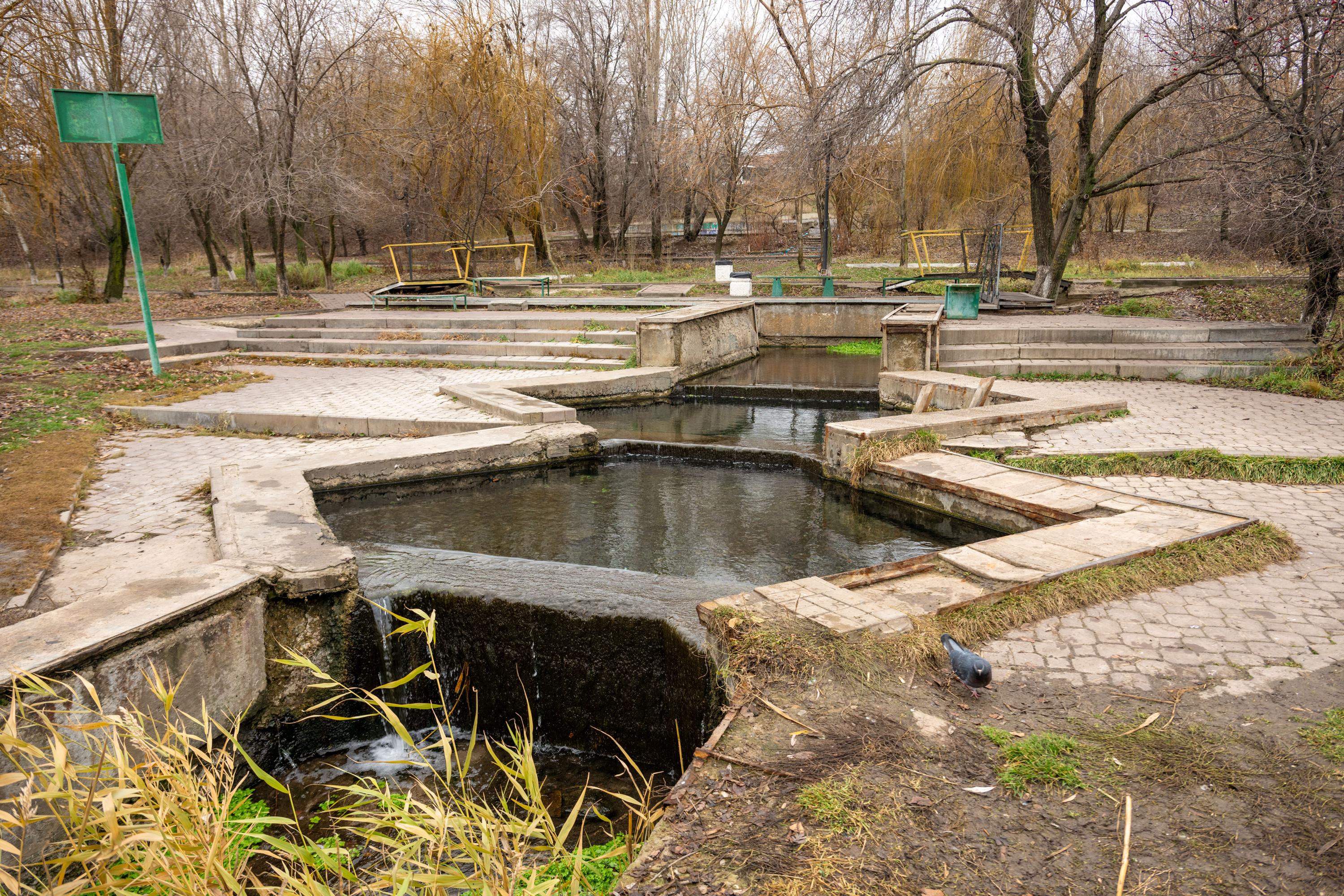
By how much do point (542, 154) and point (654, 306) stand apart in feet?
36.7

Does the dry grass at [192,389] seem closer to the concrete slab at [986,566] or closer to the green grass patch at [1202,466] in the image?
the concrete slab at [986,566]

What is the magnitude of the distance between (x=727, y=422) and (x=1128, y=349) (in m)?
5.19

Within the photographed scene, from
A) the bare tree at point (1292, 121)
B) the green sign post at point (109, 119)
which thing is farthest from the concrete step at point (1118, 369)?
the green sign post at point (109, 119)

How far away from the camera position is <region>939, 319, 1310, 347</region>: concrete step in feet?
33.8

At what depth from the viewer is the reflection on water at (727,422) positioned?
8.65 metres

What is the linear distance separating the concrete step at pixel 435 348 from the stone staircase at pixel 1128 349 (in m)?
4.76

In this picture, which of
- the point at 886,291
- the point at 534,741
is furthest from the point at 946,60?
the point at 534,741

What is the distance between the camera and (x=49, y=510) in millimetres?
5387

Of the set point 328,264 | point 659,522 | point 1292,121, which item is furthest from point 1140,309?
point 328,264

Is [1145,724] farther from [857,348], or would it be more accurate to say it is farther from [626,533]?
[857,348]

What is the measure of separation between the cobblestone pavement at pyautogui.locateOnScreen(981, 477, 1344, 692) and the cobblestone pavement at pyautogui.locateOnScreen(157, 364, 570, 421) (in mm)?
5891

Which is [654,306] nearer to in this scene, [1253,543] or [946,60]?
[946,60]

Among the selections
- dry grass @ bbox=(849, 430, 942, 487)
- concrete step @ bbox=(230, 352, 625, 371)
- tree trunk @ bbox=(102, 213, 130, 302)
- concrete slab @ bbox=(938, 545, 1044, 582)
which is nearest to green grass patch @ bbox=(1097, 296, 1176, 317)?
dry grass @ bbox=(849, 430, 942, 487)

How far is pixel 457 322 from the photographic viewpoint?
539 inches
